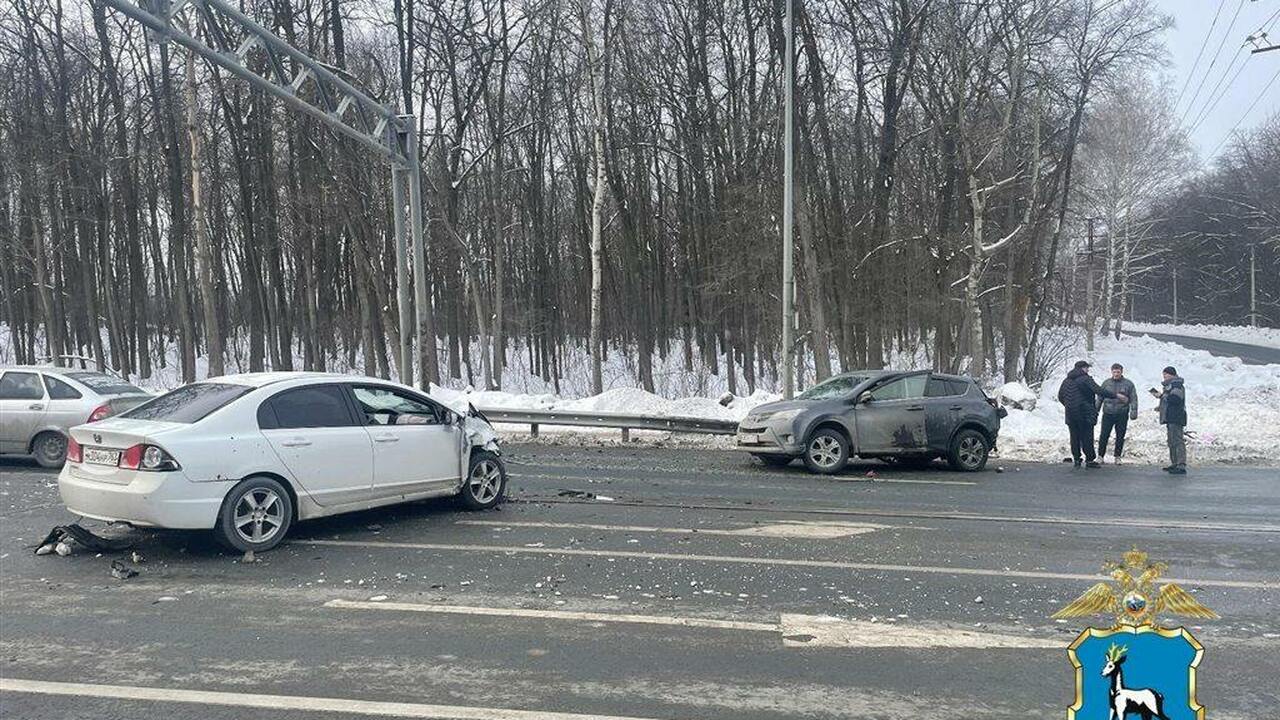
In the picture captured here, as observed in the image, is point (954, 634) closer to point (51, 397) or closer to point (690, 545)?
point (690, 545)

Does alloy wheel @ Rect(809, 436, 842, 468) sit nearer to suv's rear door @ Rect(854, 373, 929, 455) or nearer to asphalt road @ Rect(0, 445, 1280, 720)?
suv's rear door @ Rect(854, 373, 929, 455)

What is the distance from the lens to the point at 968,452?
14.1m

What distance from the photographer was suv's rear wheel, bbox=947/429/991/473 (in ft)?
46.1

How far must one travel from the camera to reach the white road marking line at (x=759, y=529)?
8.55 m

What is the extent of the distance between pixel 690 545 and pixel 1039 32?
2529 cm

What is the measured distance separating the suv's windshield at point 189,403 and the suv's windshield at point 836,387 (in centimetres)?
907

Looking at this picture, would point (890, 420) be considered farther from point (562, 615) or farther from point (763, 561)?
point (562, 615)

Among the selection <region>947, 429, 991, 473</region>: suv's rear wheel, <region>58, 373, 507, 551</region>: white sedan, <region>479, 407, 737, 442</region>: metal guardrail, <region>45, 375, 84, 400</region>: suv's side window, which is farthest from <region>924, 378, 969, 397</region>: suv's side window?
<region>45, 375, 84, 400</region>: suv's side window

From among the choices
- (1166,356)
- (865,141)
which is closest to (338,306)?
(865,141)

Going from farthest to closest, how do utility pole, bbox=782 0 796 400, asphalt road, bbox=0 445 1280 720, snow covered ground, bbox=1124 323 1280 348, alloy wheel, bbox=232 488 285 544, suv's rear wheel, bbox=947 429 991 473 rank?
snow covered ground, bbox=1124 323 1280 348, utility pole, bbox=782 0 796 400, suv's rear wheel, bbox=947 429 991 473, alloy wheel, bbox=232 488 285 544, asphalt road, bbox=0 445 1280 720

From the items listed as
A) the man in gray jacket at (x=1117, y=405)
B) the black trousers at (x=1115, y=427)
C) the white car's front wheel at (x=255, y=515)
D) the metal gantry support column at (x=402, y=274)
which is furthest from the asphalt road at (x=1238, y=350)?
the white car's front wheel at (x=255, y=515)

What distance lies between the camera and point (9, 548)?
7637 millimetres

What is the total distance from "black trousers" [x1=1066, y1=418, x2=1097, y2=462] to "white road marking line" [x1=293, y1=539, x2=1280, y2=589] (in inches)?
312

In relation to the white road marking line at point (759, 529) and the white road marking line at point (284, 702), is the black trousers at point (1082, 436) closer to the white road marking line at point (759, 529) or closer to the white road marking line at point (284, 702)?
the white road marking line at point (759, 529)
